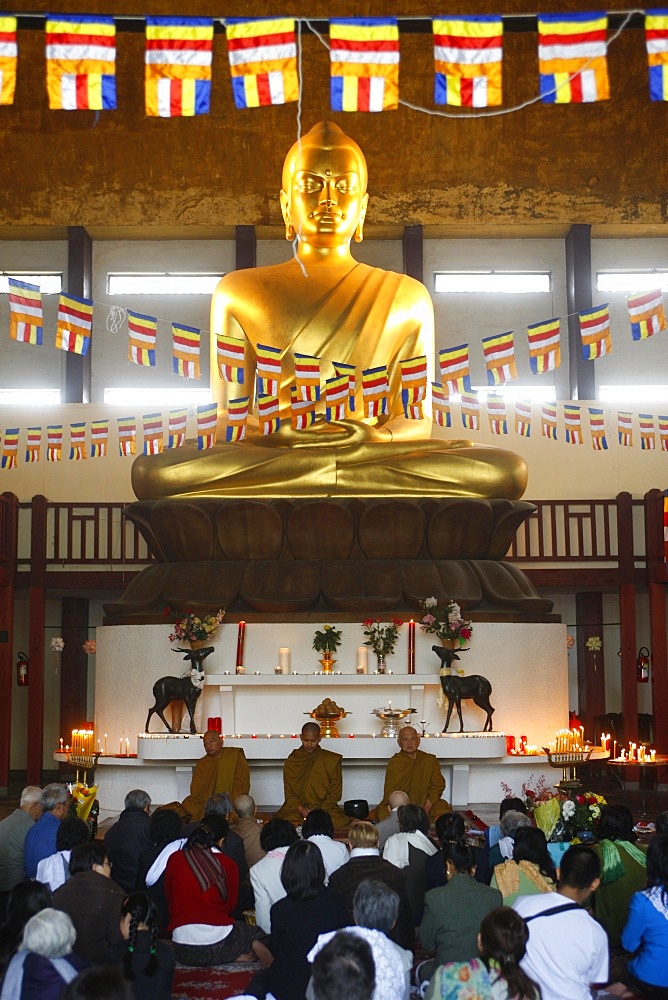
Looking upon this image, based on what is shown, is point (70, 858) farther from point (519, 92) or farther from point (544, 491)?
point (519, 92)

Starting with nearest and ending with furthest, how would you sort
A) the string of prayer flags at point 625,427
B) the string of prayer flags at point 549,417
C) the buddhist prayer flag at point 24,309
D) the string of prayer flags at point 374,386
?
the buddhist prayer flag at point 24,309, the string of prayer flags at point 374,386, the string of prayer flags at point 625,427, the string of prayer flags at point 549,417

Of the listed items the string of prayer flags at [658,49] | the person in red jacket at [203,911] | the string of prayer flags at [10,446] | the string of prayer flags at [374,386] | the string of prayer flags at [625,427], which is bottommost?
the person in red jacket at [203,911]

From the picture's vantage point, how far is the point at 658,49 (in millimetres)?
6145

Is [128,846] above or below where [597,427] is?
below

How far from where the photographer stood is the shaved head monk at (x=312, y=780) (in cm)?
787

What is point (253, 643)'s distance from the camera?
9531 mm

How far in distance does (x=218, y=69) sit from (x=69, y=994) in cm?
1264

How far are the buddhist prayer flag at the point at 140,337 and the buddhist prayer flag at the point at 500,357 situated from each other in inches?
110

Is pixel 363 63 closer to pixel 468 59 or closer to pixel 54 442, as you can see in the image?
pixel 468 59

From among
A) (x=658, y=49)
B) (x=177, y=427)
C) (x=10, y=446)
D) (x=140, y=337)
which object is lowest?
(x=10, y=446)

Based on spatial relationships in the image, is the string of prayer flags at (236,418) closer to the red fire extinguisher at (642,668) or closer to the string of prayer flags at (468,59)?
the string of prayer flags at (468,59)

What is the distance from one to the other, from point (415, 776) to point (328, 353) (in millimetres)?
4700

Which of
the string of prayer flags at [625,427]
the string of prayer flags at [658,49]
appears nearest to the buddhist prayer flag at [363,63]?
the string of prayer flags at [658,49]

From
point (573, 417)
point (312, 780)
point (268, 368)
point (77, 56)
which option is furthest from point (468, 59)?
point (573, 417)
